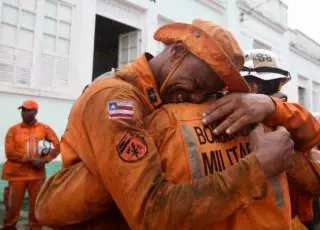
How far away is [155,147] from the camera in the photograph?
3.39 feet

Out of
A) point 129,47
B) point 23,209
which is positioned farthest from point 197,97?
point 129,47

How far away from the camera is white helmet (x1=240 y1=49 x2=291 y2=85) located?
7.22 feet

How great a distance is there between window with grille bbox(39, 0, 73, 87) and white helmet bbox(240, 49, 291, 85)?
15.1 ft

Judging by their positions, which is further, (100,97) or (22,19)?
(22,19)

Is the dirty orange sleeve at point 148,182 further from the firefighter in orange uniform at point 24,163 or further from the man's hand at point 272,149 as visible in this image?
the firefighter in orange uniform at point 24,163

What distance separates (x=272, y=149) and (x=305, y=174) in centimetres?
43

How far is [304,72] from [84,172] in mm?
16161

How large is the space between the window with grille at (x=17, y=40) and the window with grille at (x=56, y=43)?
261mm

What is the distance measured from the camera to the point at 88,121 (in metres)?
1.05

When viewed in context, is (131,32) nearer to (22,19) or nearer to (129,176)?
(22,19)

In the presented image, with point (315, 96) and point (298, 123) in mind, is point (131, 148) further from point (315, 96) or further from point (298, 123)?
point (315, 96)

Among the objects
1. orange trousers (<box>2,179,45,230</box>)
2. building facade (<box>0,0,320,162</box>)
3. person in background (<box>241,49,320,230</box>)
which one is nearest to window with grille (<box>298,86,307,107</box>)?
building facade (<box>0,0,320,162</box>)

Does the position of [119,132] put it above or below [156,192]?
above

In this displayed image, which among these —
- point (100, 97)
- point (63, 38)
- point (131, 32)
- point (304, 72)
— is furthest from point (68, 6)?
point (304, 72)
